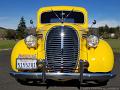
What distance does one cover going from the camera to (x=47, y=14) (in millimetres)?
10461

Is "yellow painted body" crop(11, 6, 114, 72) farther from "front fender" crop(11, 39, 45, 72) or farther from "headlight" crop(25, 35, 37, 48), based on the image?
"headlight" crop(25, 35, 37, 48)

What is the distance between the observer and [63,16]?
10.2m

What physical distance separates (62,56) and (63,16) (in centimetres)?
243

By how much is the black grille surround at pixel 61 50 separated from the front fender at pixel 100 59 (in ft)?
1.36

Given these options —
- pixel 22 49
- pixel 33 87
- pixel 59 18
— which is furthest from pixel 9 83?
pixel 59 18

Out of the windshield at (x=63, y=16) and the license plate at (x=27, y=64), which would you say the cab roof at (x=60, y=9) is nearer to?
the windshield at (x=63, y=16)

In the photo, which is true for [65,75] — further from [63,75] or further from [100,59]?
[100,59]

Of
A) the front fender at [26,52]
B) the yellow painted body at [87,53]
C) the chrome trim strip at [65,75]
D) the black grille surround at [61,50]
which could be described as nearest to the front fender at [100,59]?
the yellow painted body at [87,53]

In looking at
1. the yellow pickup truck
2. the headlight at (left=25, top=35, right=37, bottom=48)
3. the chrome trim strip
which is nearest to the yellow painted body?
the yellow pickup truck

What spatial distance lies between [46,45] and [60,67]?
2.09 ft

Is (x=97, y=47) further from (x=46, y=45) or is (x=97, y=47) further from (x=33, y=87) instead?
(x=33, y=87)

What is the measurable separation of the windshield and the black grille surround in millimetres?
2039

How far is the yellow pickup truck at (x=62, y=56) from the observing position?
7.76m

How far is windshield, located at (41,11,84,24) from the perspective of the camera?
10164mm
